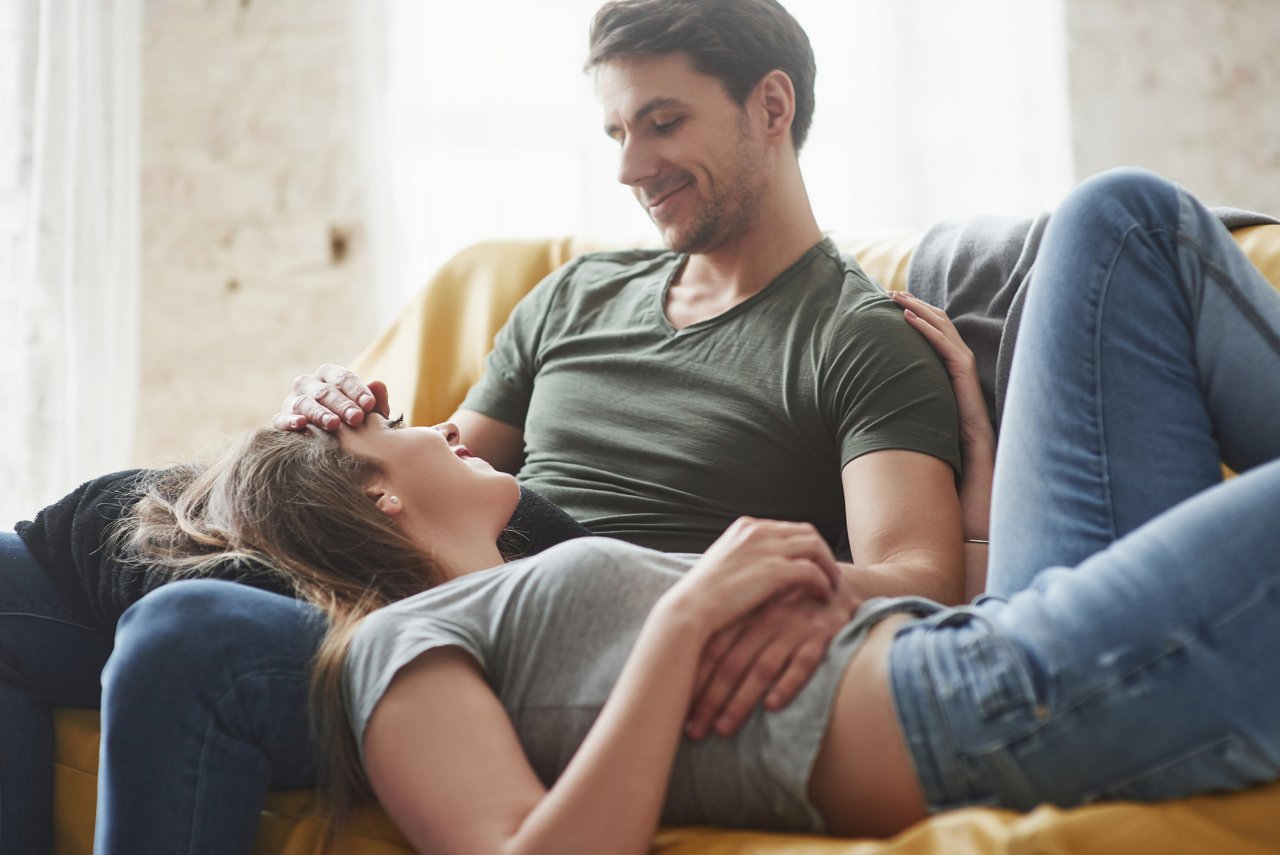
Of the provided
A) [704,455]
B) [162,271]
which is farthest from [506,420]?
[162,271]

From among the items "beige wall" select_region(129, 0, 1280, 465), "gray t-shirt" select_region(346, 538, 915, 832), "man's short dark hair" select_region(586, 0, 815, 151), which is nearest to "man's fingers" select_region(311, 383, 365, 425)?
"gray t-shirt" select_region(346, 538, 915, 832)

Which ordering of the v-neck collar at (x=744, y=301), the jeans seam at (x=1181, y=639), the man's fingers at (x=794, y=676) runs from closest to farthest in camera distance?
the jeans seam at (x=1181, y=639), the man's fingers at (x=794, y=676), the v-neck collar at (x=744, y=301)

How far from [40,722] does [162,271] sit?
2065mm

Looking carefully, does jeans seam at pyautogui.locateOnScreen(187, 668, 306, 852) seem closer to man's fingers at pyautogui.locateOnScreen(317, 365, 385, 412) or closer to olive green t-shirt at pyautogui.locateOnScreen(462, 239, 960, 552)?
man's fingers at pyautogui.locateOnScreen(317, 365, 385, 412)

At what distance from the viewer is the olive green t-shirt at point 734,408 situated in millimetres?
1528

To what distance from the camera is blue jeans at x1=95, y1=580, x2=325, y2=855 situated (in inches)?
40.2

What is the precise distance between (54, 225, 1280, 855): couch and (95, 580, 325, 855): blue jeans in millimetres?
88

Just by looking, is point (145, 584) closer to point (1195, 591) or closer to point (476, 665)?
point (476, 665)

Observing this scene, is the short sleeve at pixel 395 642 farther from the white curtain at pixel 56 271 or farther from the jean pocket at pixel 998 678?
the white curtain at pixel 56 271

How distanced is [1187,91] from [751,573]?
2.86m

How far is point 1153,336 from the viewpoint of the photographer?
1.10 m

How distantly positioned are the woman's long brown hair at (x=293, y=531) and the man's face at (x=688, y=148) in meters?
0.71

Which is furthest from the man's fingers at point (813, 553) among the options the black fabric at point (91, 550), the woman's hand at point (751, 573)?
the black fabric at point (91, 550)

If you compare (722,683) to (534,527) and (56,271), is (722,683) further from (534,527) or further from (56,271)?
(56,271)
